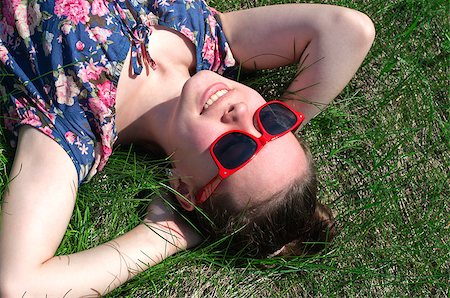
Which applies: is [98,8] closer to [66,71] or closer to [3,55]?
[66,71]

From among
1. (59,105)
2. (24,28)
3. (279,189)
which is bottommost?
(279,189)

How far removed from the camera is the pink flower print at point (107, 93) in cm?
253

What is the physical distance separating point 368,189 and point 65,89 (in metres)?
1.54

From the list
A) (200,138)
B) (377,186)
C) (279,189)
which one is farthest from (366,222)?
(200,138)

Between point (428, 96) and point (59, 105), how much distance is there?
6.24 ft

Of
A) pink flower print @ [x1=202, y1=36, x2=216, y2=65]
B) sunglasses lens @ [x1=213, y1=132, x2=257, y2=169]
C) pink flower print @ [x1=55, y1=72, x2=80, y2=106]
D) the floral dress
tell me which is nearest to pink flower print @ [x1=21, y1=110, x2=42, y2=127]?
the floral dress

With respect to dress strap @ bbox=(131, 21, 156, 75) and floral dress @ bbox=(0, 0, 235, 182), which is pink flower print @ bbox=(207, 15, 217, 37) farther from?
floral dress @ bbox=(0, 0, 235, 182)

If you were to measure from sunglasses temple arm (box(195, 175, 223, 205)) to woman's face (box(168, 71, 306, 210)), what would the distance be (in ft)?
0.07

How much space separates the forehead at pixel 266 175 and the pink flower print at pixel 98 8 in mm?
854

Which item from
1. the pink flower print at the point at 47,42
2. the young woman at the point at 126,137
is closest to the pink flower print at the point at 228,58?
the young woman at the point at 126,137

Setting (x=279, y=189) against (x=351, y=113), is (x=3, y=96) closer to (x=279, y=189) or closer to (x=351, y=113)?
(x=279, y=189)

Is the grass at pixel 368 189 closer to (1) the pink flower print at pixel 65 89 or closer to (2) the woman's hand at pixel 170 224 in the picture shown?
(2) the woman's hand at pixel 170 224

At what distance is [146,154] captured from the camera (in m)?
2.83

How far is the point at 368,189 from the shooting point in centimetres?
310
